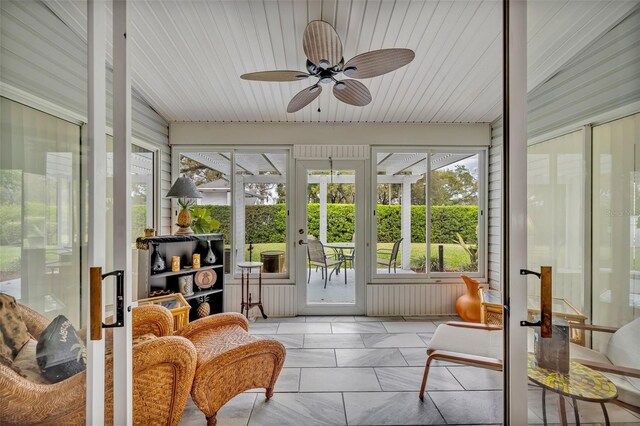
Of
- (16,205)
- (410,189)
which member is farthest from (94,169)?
(410,189)

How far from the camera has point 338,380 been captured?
2455mm

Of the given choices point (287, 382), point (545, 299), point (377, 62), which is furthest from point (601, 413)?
point (377, 62)

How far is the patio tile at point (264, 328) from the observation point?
11.5ft

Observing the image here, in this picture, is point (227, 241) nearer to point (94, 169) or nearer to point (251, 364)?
point (251, 364)

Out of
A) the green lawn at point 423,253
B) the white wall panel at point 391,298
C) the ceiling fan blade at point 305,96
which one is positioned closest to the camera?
the ceiling fan blade at point 305,96

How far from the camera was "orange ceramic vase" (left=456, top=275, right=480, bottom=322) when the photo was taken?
365cm

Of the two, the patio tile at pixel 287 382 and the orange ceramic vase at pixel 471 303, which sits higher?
the orange ceramic vase at pixel 471 303

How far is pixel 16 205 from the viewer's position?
1562 millimetres

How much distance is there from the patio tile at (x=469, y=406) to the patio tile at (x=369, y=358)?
21.0 inches

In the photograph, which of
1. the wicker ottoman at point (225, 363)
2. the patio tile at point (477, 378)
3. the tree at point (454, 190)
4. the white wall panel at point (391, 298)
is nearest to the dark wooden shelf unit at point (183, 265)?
the white wall panel at point (391, 298)

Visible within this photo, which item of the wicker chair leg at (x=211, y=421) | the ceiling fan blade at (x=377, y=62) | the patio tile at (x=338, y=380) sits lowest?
the patio tile at (x=338, y=380)

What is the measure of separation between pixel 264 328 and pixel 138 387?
82.5 inches

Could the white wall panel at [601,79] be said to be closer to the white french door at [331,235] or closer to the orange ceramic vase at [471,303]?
the orange ceramic vase at [471,303]

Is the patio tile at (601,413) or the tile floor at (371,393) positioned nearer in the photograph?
the patio tile at (601,413)
